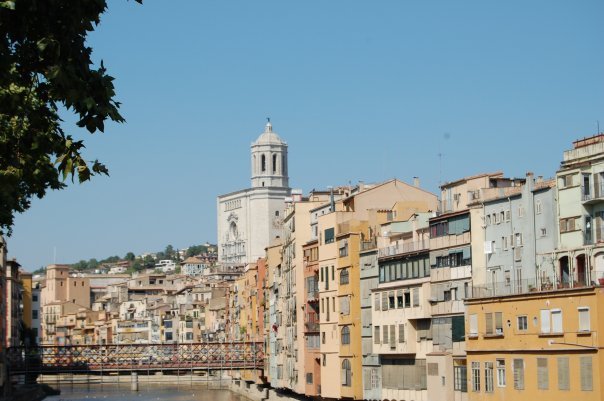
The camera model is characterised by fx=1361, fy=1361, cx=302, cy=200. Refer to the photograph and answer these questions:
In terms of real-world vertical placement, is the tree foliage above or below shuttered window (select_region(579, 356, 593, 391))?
above

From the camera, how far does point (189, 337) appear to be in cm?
18488

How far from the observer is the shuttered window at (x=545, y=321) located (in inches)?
1839

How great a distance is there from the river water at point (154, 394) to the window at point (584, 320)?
2663 inches

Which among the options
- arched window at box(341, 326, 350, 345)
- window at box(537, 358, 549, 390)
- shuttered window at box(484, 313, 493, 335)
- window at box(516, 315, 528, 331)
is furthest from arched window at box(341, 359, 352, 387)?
window at box(537, 358, 549, 390)

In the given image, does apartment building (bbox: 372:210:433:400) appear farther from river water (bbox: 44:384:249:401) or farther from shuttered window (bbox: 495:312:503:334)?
river water (bbox: 44:384:249:401)

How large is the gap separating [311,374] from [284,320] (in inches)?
477

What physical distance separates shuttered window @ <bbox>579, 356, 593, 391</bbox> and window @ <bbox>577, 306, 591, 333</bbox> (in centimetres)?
91

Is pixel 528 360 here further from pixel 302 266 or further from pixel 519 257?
pixel 302 266

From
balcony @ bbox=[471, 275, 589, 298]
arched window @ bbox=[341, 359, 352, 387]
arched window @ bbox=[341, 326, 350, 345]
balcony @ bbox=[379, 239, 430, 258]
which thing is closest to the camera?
balcony @ bbox=[471, 275, 589, 298]

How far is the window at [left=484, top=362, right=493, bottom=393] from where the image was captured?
50.7 metres

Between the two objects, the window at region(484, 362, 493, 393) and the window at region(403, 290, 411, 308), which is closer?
the window at region(484, 362, 493, 393)

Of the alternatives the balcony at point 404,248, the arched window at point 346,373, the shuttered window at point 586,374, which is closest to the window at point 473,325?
the balcony at point 404,248

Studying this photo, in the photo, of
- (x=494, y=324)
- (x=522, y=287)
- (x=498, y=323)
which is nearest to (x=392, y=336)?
(x=494, y=324)

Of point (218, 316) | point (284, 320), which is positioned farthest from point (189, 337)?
point (284, 320)
